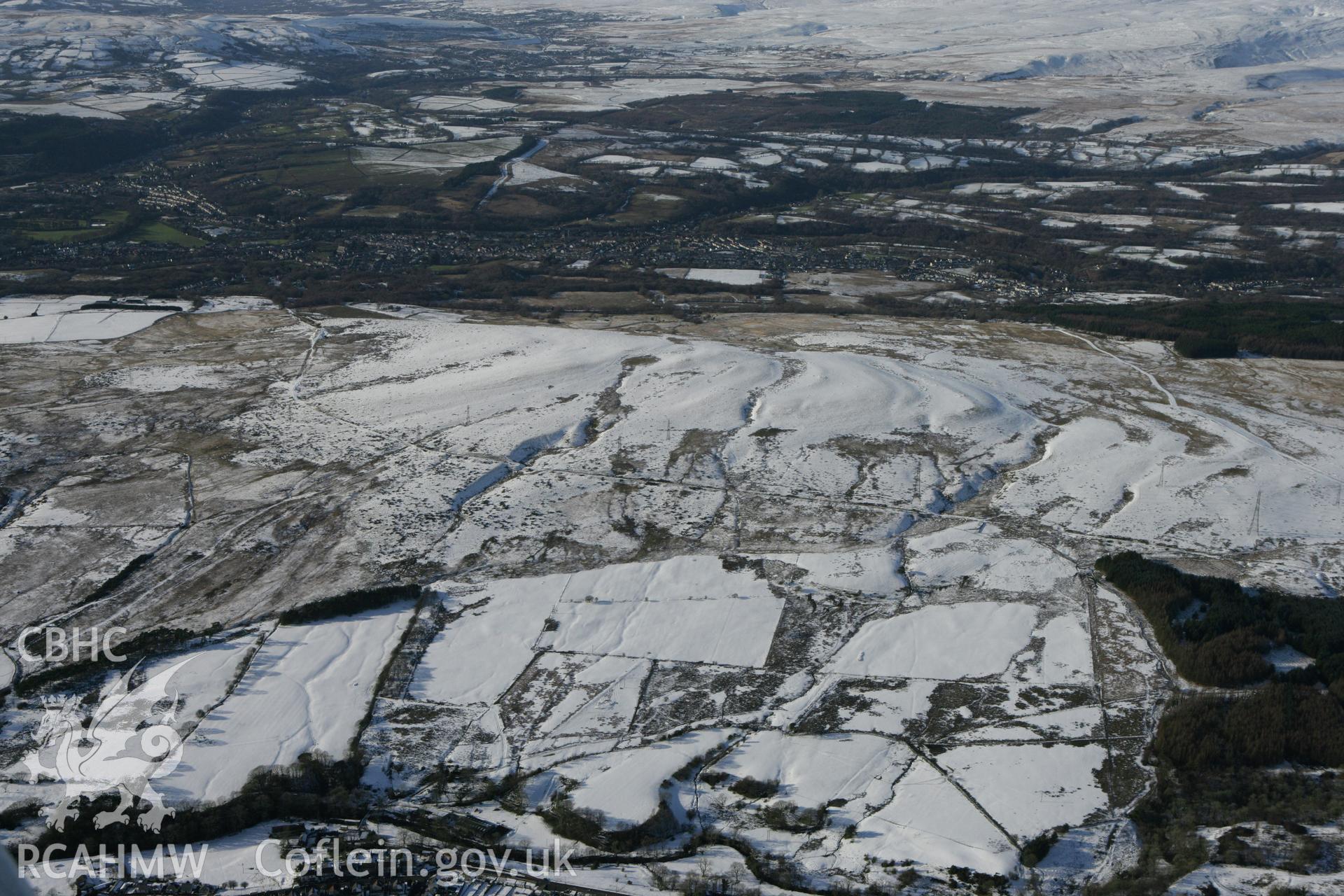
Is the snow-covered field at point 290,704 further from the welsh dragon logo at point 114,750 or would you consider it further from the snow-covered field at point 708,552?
the welsh dragon logo at point 114,750

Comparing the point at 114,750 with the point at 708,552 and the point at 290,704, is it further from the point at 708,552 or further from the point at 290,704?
the point at 708,552

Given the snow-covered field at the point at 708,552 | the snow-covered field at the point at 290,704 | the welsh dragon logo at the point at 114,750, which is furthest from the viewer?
the snow-covered field at the point at 708,552

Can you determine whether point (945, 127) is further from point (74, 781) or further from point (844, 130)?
point (74, 781)

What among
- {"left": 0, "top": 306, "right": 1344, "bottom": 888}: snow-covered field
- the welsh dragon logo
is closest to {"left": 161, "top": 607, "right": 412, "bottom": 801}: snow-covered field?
{"left": 0, "top": 306, "right": 1344, "bottom": 888}: snow-covered field

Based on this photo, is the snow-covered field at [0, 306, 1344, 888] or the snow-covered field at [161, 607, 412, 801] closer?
the snow-covered field at [161, 607, 412, 801]

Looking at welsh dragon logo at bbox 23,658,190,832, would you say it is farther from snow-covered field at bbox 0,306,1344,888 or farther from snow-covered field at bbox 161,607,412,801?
snow-covered field at bbox 0,306,1344,888

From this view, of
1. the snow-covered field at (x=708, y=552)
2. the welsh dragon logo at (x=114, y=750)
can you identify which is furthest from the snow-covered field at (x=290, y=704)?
the welsh dragon logo at (x=114, y=750)

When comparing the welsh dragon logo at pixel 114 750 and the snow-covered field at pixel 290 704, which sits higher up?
the welsh dragon logo at pixel 114 750

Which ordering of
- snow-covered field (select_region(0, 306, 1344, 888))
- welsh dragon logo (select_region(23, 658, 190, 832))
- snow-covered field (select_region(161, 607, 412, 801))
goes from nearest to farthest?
welsh dragon logo (select_region(23, 658, 190, 832)) < snow-covered field (select_region(161, 607, 412, 801)) < snow-covered field (select_region(0, 306, 1344, 888))

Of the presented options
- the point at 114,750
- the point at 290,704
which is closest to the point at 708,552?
the point at 290,704
